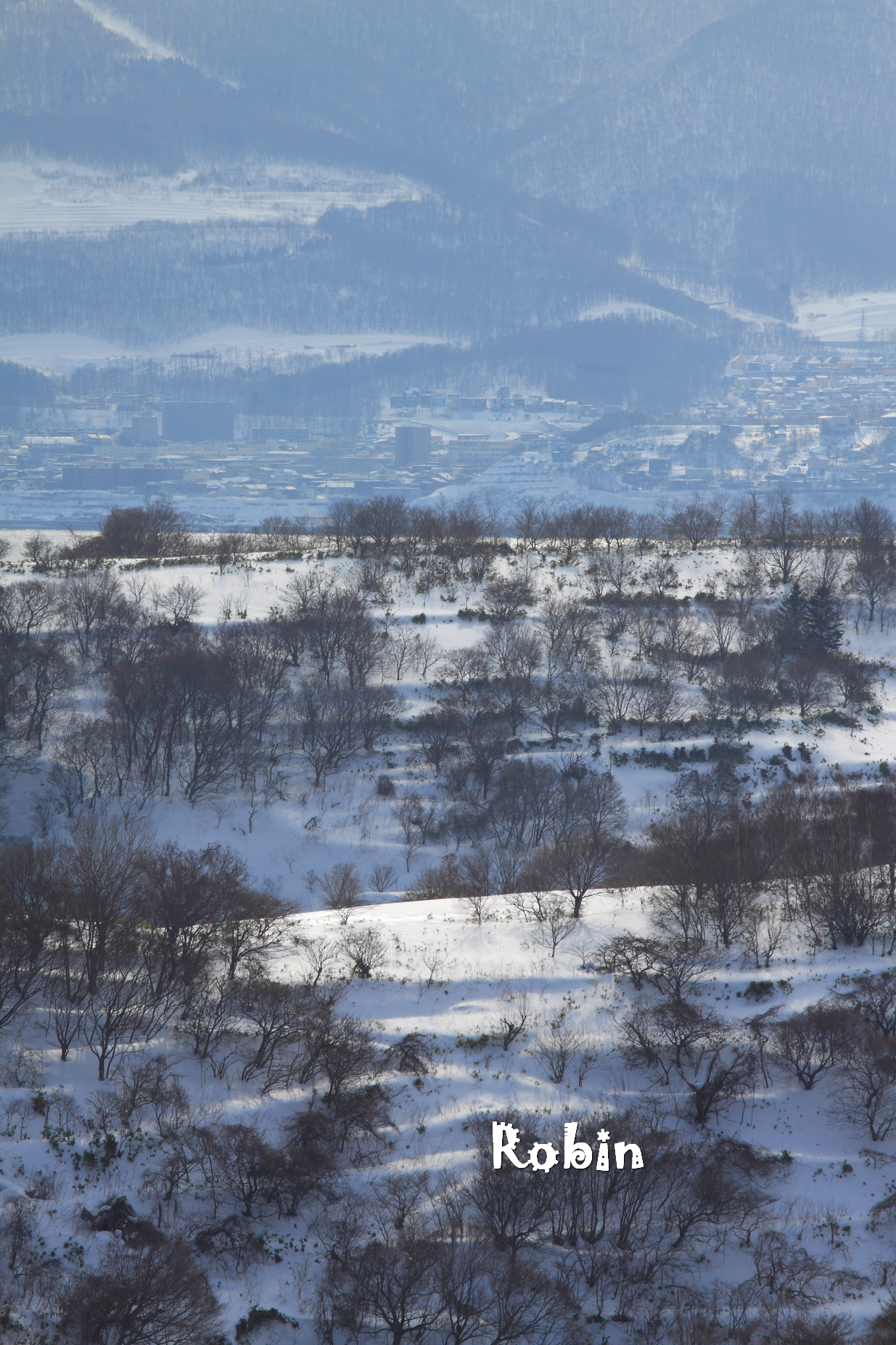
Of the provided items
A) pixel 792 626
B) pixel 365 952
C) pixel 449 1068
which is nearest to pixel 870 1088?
pixel 449 1068

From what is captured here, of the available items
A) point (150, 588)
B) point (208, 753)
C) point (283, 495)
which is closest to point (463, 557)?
point (150, 588)

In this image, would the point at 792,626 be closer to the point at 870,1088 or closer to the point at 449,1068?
the point at 870,1088

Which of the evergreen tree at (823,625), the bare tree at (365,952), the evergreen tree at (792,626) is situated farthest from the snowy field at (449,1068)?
the evergreen tree at (792,626)

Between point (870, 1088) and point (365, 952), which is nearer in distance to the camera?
point (870, 1088)

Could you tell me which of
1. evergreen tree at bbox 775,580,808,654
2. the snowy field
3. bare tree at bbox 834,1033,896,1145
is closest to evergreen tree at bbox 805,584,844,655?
evergreen tree at bbox 775,580,808,654

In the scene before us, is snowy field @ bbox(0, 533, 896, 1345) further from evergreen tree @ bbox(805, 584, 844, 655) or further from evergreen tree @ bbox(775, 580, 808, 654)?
evergreen tree @ bbox(775, 580, 808, 654)

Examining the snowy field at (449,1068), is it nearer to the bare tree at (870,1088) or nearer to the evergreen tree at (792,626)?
the bare tree at (870,1088)
